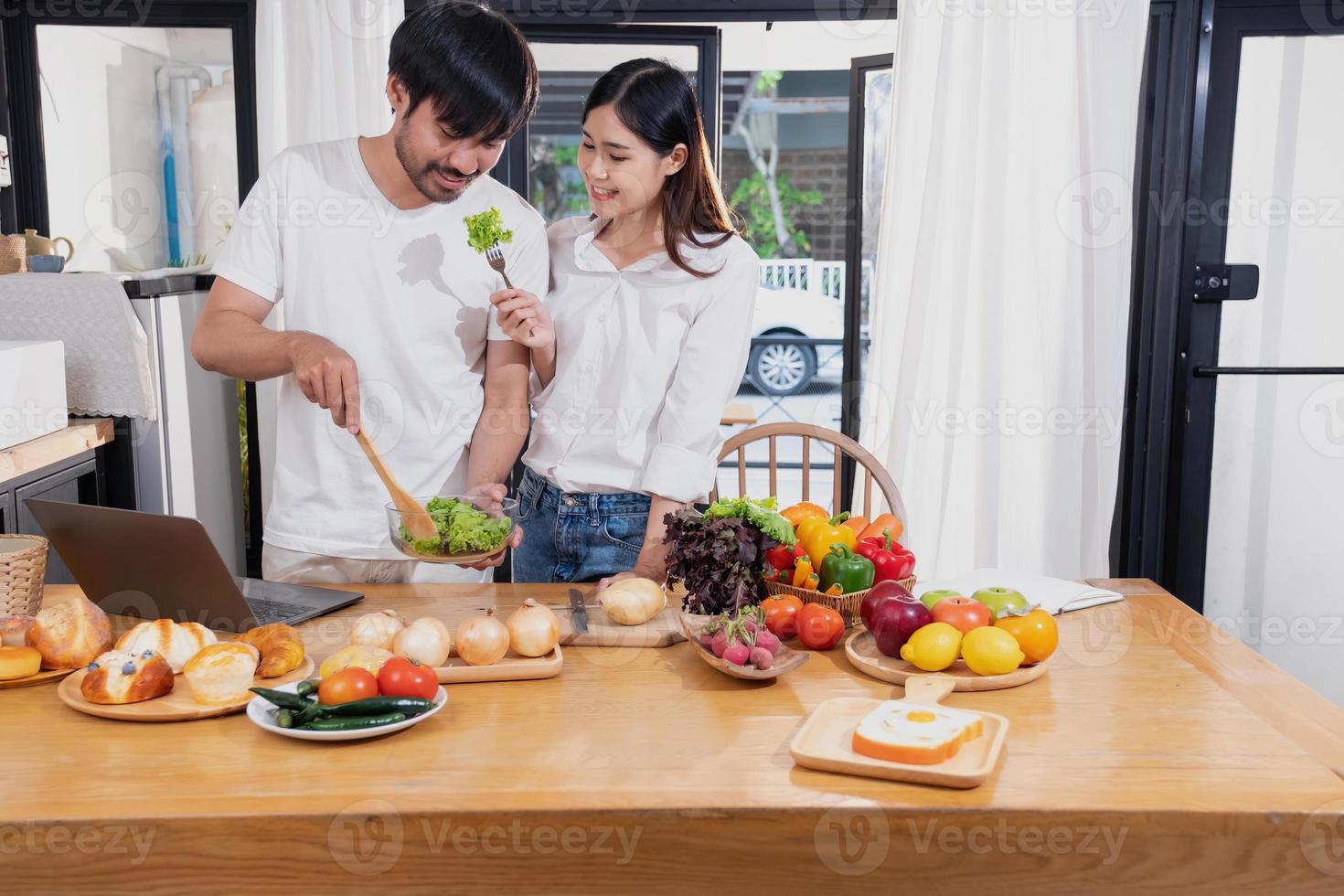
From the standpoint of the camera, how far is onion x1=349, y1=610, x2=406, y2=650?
1.43 meters

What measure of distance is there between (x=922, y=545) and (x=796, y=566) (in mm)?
1688

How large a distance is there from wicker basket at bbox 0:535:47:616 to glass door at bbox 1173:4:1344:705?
9.78 feet

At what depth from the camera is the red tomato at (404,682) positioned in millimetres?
1290

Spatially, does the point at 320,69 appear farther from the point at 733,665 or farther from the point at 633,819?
the point at 633,819

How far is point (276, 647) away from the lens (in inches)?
55.9

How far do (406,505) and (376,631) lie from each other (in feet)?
0.75

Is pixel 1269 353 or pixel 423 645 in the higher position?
pixel 1269 353

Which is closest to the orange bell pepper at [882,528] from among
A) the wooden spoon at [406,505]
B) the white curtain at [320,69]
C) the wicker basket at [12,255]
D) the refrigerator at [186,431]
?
the wooden spoon at [406,505]

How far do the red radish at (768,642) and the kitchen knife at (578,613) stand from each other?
0.27 m

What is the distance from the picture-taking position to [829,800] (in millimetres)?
1119

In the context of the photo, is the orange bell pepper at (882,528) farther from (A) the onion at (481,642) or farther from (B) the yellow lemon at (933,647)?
(A) the onion at (481,642)

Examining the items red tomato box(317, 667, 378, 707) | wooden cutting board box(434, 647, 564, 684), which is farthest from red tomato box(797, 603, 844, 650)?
red tomato box(317, 667, 378, 707)

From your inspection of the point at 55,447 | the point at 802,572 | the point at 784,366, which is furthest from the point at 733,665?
the point at 784,366

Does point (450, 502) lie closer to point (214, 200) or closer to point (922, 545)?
point (922, 545)
